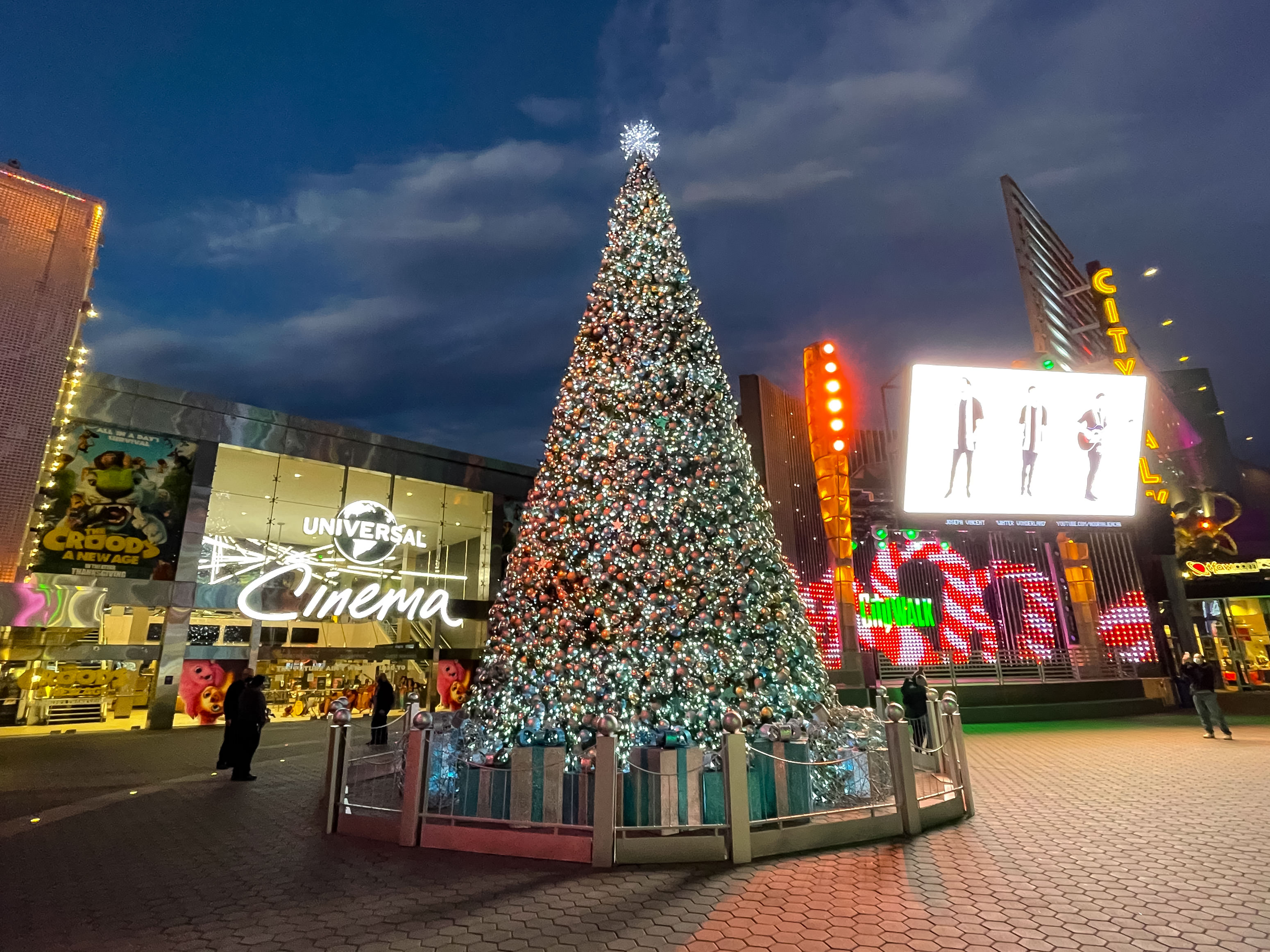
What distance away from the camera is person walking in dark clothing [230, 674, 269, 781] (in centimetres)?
869

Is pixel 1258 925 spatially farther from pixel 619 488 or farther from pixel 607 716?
pixel 619 488

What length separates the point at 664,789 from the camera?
507 cm

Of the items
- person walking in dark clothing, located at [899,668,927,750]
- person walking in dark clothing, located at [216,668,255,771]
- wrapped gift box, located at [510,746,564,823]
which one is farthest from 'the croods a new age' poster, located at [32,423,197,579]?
person walking in dark clothing, located at [899,668,927,750]

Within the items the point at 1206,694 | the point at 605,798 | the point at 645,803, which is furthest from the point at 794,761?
the point at 1206,694

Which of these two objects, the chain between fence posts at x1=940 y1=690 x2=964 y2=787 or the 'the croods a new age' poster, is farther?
the 'the croods a new age' poster

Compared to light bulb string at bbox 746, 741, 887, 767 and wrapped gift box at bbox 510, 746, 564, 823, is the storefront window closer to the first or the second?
light bulb string at bbox 746, 741, 887, 767

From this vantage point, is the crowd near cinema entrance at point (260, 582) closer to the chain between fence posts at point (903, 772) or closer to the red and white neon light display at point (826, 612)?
the red and white neon light display at point (826, 612)

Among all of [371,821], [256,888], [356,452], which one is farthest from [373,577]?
[256,888]

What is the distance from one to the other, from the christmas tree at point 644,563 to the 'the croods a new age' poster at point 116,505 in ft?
42.6

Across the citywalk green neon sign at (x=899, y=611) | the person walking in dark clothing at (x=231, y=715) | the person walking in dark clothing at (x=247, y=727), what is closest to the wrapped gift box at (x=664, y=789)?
the person walking in dark clothing at (x=247, y=727)

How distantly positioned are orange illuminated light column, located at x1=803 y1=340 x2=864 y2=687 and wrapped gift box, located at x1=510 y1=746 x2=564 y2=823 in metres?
14.3

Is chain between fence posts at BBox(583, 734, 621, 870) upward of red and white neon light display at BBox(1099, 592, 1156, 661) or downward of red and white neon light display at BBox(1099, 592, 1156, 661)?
downward

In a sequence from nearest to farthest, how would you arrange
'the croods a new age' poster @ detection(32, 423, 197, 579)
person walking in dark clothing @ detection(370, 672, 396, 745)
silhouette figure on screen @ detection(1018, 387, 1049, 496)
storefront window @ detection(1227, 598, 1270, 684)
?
person walking in dark clothing @ detection(370, 672, 396, 745), 'the croods a new age' poster @ detection(32, 423, 197, 579), silhouette figure on screen @ detection(1018, 387, 1049, 496), storefront window @ detection(1227, 598, 1270, 684)

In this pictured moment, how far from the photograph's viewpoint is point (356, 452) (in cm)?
1827
